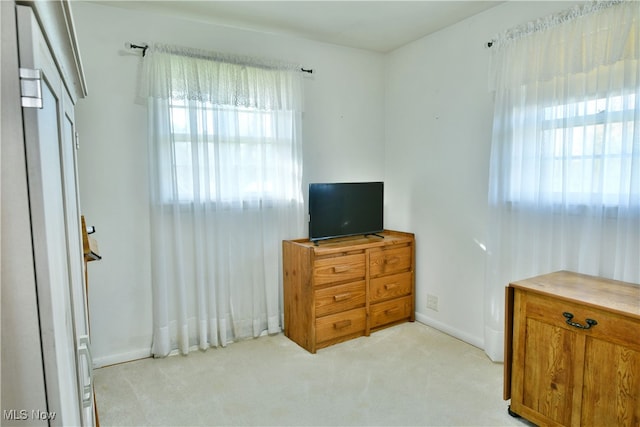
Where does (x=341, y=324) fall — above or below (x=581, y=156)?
below

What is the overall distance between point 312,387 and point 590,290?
1.73 metres

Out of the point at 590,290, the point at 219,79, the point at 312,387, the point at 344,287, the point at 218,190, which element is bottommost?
the point at 312,387

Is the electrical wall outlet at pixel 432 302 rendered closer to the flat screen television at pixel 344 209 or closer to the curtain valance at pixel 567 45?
the flat screen television at pixel 344 209

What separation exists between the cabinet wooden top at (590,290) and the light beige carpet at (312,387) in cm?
78

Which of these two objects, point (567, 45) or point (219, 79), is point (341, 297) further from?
point (567, 45)

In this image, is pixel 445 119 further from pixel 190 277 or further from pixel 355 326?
pixel 190 277

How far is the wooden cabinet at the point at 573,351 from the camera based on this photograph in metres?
1.71

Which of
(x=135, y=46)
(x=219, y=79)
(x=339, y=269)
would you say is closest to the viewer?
(x=135, y=46)

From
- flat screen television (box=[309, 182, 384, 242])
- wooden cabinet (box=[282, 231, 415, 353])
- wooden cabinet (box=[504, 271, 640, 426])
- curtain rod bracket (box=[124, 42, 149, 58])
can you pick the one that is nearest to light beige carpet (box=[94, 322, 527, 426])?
wooden cabinet (box=[282, 231, 415, 353])

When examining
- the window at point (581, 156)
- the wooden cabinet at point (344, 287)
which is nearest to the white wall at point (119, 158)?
the wooden cabinet at point (344, 287)

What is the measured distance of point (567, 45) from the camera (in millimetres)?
2336

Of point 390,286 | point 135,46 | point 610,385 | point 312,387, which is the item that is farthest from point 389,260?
point 135,46

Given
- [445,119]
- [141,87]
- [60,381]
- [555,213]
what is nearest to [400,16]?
[445,119]

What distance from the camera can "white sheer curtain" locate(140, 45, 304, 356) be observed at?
2.86 m
